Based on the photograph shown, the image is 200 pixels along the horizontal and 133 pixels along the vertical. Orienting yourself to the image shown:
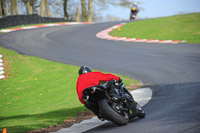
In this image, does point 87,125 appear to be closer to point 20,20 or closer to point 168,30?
point 168,30

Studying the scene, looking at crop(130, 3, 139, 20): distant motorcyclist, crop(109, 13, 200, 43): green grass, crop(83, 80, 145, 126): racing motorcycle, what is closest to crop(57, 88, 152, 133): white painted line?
crop(83, 80, 145, 126): racing motorcycle

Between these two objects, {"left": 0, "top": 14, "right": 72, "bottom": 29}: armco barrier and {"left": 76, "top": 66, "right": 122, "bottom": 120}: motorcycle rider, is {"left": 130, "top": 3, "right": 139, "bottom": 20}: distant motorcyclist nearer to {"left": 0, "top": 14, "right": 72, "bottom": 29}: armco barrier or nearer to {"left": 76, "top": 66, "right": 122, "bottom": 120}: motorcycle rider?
{"left": 0, "top": 14, "right": 72, "bottom": 29}: armco barrier

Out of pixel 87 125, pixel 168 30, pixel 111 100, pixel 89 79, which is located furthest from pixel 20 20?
pixel 111 100

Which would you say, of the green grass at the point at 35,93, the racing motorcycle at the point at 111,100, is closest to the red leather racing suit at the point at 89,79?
the racing motorcycle at the point at 111,100

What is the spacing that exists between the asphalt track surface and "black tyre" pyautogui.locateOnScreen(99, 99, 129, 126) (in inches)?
7.2

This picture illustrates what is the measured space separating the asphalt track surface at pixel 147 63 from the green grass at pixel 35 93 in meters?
1.70

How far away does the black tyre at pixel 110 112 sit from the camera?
5.80 meters

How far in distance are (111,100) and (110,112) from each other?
12.9 inches

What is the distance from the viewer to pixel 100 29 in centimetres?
3222

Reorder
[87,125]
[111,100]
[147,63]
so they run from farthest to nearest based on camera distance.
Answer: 1. [147,63]
2. [87,125]
3. [111,100]

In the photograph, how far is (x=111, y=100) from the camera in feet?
19.9

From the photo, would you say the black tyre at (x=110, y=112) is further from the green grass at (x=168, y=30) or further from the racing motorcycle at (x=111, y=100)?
the green grass at (x=168, y=30)

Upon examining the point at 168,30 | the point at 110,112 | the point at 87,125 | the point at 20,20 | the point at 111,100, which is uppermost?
the point at 111,100

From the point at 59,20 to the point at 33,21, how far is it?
5.86 meters
